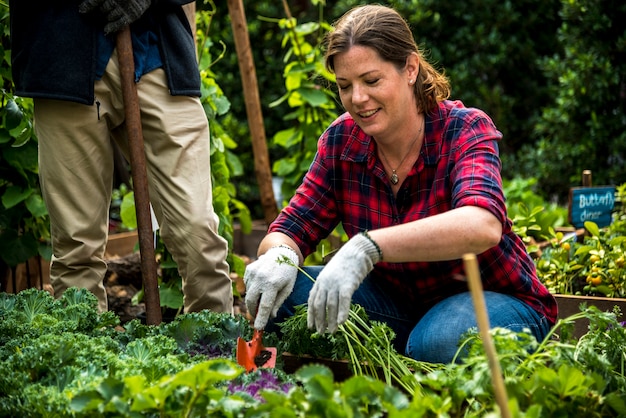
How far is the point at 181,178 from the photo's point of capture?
269cm

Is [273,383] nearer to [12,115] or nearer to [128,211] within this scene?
[12,115]

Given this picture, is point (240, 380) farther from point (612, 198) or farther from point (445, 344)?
point (612, 198)

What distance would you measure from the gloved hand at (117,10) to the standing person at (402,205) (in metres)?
0.68

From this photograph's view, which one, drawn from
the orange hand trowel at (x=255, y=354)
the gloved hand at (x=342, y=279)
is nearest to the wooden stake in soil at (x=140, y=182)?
the orange hand trowel at (x=255, y=354)

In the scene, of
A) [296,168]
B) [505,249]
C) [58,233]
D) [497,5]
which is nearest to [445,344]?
[505,249]

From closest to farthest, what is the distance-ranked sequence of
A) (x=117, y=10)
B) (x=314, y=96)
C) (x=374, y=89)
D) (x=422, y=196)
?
1. (x=374, y=89)
2. (x=422, y=196)
3. (x=117, y=10)
4. (x=314, y=96)

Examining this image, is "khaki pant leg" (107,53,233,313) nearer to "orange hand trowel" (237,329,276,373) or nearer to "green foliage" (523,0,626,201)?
"orange hand trowel" (237,329,276,373)

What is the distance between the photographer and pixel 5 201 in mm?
3197

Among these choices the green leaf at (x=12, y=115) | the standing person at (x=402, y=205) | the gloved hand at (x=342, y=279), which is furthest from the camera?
the green leaf at (x=12, y=115)

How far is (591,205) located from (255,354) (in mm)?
2328

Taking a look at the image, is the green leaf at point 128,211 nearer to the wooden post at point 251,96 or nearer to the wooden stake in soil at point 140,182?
the wooden post at point 251,96

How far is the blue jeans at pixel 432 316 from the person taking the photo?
A: 2004mm

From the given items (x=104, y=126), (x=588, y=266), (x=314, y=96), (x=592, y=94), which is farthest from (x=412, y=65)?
(x=592, y=94)

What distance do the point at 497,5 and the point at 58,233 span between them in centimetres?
457
